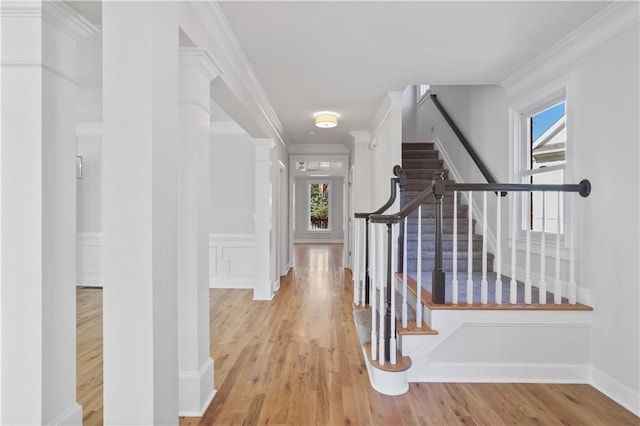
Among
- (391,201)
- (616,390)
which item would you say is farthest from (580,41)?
(616,390)

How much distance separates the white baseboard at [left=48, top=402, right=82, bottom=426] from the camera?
1569 millimetres

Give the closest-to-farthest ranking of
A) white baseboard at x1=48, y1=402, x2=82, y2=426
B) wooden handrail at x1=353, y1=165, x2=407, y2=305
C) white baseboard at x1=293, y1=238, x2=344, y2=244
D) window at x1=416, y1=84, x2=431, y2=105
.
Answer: white baseboard at x1=48, y1=402, x2=82, y2=426
wooden handrail at x1=353, y1=165, x2=407, y2=305
window at x1=416, y1=84, x2=431, y2=105
white baseboard at x1=293, y1=238, x2=344, y2=244

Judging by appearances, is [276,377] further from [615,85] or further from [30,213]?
[615,85]

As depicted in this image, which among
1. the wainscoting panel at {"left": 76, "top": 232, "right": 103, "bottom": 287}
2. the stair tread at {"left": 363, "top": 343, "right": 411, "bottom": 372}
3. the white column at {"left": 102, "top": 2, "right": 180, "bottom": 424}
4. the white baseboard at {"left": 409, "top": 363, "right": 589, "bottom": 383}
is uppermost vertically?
the white column at {"left": 102, "top": 2, "right": 180, "bottom": 424}

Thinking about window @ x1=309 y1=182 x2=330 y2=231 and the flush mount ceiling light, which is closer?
the flush mount ceiling light

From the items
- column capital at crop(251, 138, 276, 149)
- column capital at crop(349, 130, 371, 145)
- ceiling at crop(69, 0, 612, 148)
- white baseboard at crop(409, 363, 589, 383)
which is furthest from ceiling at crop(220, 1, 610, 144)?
white baseboard at crop(409, 363, 589, 383)

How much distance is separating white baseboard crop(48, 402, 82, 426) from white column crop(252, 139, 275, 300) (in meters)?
2.83

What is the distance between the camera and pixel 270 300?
4.44 m

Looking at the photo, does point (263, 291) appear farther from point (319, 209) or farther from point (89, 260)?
point (319, 209)

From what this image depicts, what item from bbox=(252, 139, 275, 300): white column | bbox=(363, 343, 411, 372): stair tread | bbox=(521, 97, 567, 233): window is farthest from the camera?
bbox=(252, 139, 275, 300): white column

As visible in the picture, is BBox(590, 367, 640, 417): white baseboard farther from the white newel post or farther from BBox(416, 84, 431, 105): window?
BBox(416, 84, 431, 105): window

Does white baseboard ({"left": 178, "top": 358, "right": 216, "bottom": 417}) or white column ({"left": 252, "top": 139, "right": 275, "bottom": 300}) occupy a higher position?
white column ({"left": 252, "top": 139, "right": 275, "bottom": 300})

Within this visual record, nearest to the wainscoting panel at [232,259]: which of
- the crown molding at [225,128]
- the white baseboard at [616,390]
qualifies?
the crown molding at [225,128]

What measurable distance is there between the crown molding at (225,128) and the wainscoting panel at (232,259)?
61.6 inches
